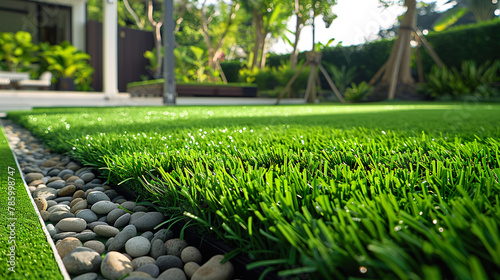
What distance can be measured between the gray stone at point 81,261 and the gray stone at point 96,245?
6cm

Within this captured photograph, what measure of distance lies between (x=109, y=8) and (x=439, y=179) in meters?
9.36

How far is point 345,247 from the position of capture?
52cm

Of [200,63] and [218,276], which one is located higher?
[200,63]

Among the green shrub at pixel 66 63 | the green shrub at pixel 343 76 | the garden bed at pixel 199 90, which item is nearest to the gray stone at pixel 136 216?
the garden bed at pixel 199 90

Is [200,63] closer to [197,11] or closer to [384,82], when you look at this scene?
[197,11]

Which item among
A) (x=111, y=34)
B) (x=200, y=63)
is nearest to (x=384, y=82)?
(x=200, y=63)

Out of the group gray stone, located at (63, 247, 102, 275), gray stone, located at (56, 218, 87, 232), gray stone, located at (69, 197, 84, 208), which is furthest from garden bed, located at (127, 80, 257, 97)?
gray stone, located at (63, 247, 102, 275)

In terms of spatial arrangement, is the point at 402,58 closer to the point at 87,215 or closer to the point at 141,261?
→ the point at 87,215

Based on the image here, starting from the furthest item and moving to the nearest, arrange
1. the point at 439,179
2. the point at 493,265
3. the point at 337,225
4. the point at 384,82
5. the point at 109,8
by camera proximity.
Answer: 1. the point at 384,82
2. the point at 109,8
3. the point at 439,179
4. the point at 337,225
5. the point at 493,265

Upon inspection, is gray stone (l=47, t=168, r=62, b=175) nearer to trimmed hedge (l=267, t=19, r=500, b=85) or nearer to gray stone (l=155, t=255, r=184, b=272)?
gray stone (l=155, t=255, r=184, b=272)

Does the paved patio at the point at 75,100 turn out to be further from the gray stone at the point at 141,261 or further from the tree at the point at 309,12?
the gray stone at the point at 141,261

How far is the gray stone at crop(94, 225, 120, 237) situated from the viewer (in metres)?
0.92

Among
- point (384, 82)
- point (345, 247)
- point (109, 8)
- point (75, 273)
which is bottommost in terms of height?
point (75, 273)

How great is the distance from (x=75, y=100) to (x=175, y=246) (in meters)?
8.03
